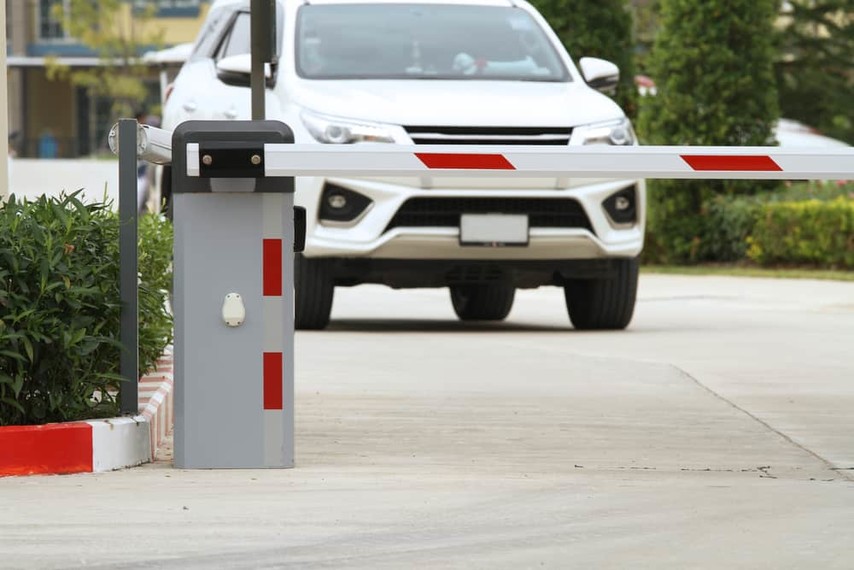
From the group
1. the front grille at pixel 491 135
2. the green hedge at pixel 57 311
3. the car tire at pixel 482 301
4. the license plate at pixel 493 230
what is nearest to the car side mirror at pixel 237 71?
the front grille at pixel 491 135

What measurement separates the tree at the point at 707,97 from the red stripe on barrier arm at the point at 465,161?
48.2 ft

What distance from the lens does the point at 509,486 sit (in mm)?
A: 5387

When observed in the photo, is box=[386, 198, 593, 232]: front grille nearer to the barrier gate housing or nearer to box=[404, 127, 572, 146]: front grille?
box=[404, 127, 572, 146]: front grille

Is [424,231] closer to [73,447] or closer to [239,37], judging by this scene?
[239,37]

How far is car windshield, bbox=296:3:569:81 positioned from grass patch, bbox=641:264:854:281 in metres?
6.77

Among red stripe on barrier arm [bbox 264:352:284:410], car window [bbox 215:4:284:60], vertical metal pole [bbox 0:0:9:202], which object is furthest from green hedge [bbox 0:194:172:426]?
car window [bbox 215:4:284:60]

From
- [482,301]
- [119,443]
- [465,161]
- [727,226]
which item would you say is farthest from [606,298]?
[727,226]

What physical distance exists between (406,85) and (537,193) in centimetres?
98

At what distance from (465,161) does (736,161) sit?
82 cm

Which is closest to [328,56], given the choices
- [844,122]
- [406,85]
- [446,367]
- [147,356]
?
[406,85]

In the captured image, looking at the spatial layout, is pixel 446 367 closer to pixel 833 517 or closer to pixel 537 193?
pixel 537 193

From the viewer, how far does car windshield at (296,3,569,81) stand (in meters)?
11.1

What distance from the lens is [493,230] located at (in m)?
10.4

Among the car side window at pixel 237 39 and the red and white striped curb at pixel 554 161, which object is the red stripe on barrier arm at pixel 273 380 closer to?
the red and white striped curb at pixel 554 161
